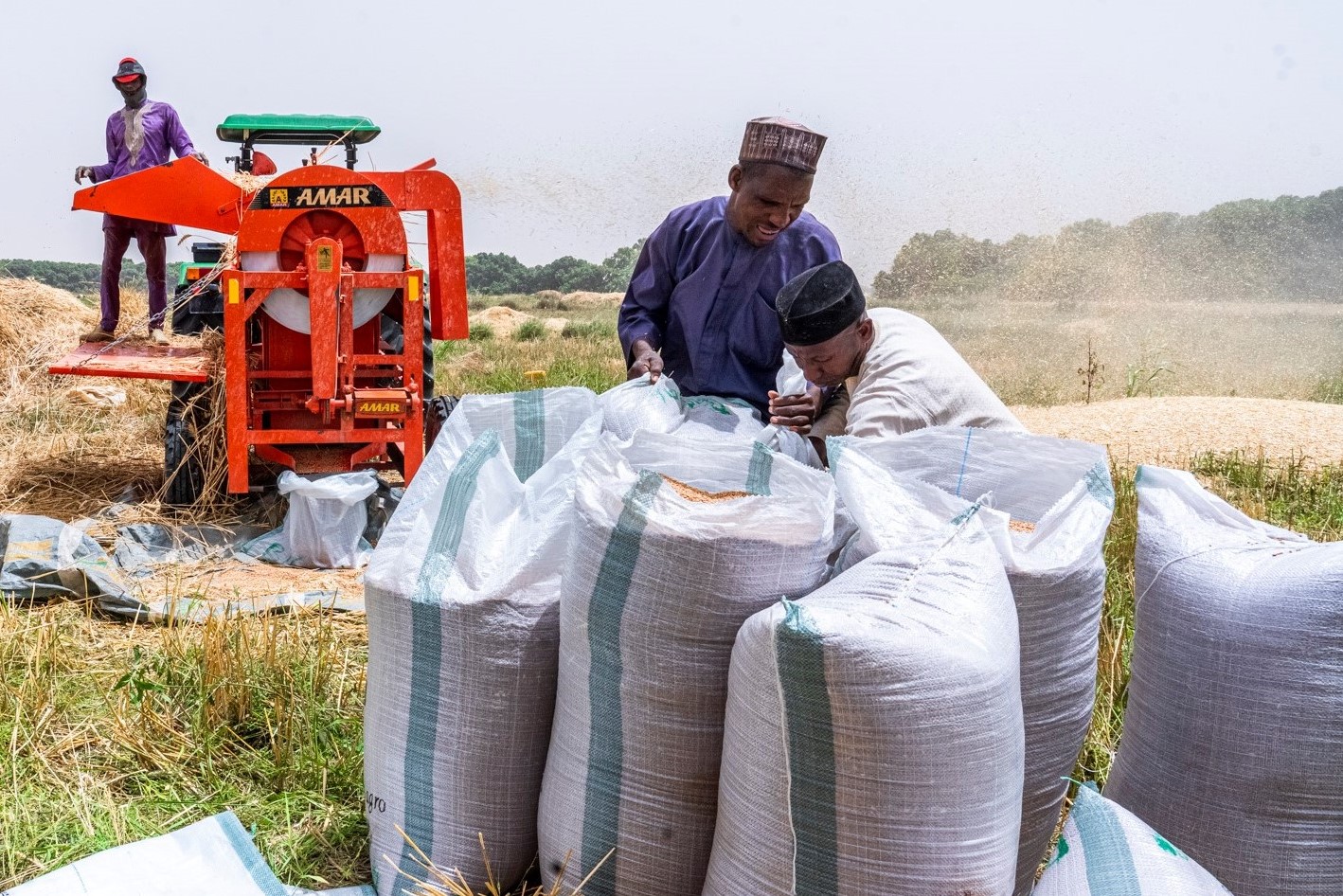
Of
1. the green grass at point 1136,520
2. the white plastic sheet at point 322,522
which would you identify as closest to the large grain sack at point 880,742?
the green grass at point 1136,520

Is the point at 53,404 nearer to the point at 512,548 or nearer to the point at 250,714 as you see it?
the point at 250,714

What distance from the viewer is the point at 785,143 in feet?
10.9

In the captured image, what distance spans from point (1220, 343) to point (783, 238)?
495 inches

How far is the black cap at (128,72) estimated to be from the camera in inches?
294

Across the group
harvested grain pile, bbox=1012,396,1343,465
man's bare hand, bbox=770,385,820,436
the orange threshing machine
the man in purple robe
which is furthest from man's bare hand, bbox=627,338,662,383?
harvested grain pile, bbox=1012,396,1343,465

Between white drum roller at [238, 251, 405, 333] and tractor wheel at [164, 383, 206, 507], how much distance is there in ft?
2.06

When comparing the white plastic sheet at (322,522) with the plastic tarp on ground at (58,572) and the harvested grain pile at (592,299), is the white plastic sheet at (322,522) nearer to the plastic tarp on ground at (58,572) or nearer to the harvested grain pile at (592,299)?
the plastic tarp on ground at (58,572)

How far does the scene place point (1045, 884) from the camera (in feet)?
5.83

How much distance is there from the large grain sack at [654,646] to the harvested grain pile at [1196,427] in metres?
5.01

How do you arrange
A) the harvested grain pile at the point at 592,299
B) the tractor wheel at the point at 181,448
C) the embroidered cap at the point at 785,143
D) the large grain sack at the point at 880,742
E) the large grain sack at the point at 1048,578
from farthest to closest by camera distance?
1. the harvested grain pile at the point at 592,299
2. the tractor wheel at the point at 181,448
3. the embroidered cap at the point at 785,143
4. the large grain sack at the point at 1048,578
5. the large grain sack at the point at 880,742

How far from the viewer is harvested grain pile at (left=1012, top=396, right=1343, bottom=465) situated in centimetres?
677

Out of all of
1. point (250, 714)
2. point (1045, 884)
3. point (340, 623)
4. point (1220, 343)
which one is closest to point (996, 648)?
point (1045, 884)

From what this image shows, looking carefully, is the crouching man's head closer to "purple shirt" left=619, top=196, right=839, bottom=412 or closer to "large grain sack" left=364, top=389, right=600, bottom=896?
"purple shirt" left=619, top=196, right=839, bottom=412

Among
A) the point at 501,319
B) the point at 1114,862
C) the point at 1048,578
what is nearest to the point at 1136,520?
the point at 1048,578
